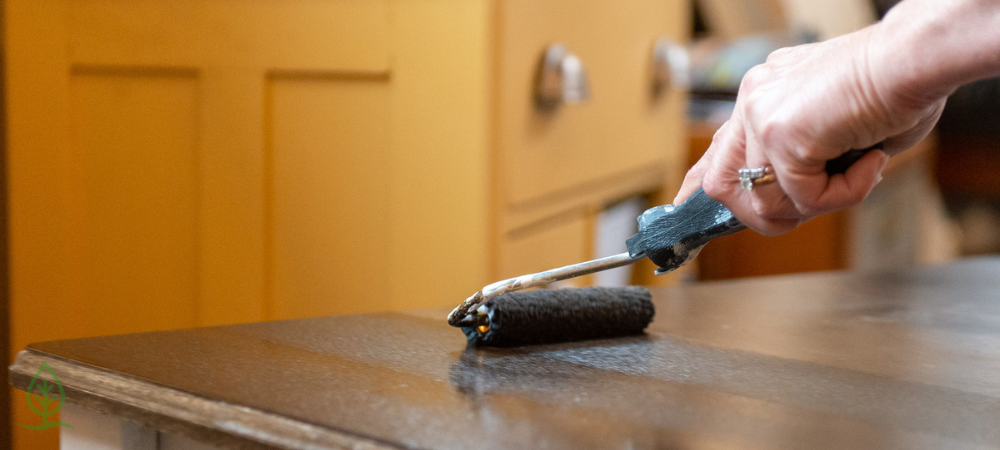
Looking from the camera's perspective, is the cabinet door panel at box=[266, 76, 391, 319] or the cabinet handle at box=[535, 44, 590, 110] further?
the cabinet handle at box=[535, 44, 590, 110]

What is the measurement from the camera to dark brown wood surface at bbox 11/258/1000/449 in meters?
0.50

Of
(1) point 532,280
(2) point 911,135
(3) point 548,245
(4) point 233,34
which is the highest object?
(4) point 233,34

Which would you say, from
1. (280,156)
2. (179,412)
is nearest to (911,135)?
(179,412)

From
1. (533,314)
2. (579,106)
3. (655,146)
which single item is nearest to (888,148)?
(533,314)

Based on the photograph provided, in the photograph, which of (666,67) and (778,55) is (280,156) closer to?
(778,55)

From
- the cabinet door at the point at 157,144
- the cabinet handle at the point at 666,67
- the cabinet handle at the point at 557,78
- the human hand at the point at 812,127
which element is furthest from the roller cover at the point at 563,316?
the cabinet handle at the point at 666,67

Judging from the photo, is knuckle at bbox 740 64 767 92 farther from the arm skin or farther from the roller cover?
the roller cover

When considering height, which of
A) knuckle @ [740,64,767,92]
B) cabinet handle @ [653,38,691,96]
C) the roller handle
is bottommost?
the roller handle

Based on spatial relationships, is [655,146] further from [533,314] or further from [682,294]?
[533,314]

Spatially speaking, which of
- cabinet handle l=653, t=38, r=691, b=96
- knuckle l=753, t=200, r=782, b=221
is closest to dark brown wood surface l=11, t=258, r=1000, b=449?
knuckle l=753, t=200, r=782, b=221

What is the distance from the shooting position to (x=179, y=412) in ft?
1.75

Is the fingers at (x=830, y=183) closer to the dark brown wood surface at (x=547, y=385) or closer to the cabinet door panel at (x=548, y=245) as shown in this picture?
the dark brown wood surface at (x=547, y=385)

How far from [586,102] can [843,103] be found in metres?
1.35

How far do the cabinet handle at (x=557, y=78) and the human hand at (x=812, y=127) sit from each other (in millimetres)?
936
